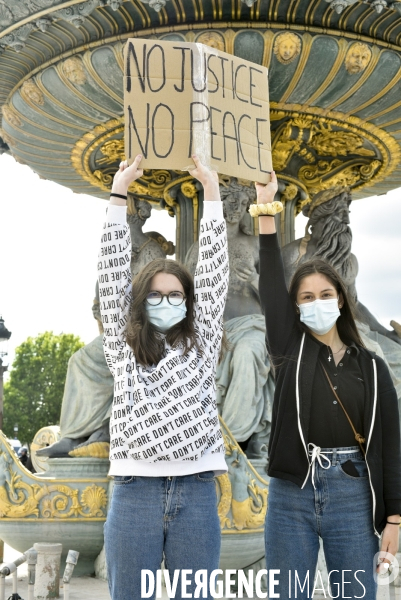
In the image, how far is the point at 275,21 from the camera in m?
6.62

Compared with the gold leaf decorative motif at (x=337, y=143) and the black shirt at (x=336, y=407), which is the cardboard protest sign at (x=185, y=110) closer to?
the black shirt at (x=336, y=407)

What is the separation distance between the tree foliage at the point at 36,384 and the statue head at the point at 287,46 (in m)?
32.1

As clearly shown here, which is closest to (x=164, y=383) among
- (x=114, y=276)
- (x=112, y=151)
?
(x=114, y=276)

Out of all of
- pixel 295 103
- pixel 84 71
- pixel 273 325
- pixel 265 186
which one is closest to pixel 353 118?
pixel 295 103

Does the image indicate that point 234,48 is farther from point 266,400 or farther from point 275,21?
point 266,400

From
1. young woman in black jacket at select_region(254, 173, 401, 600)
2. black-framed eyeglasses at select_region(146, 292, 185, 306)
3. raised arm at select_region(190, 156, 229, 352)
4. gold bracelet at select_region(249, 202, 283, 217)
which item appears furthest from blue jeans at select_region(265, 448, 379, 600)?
gold bracelet at select_region(249, 202, 283, 217)

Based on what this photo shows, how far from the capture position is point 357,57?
681 cm

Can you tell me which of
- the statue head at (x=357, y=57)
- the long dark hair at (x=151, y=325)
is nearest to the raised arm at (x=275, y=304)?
the long dark hair at (x=151, y=325)

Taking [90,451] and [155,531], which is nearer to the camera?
[155,531]

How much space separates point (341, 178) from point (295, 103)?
76.2 inches

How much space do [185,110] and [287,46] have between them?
3.51 meters

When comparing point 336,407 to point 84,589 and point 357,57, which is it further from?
point 357,57

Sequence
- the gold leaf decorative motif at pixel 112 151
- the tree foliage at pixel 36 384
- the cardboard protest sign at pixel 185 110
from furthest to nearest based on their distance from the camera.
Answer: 1. the tree foliage at pixel 36 384
2. the gold leaf decorative motif at pixel 112 151
3. the cardboard protest sign at pixel 185 110

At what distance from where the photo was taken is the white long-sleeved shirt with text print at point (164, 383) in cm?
282
